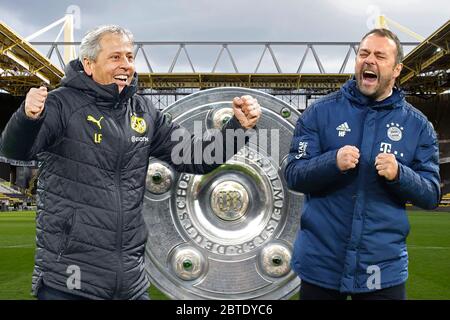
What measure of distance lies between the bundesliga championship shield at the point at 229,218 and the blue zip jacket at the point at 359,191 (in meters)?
0.33

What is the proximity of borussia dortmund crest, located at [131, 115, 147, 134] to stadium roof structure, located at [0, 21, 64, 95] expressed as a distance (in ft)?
44.5

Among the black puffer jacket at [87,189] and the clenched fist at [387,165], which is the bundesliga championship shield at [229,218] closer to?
the black puffer jacket at [87,189]

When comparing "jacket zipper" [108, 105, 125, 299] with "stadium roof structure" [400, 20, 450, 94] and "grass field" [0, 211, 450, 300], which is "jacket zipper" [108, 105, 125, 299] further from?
"stadium roof structure" [400, 20, 450, 94]

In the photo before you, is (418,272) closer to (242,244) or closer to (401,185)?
(242,244)

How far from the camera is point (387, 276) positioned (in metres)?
1.81

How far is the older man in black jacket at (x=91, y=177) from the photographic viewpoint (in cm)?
177

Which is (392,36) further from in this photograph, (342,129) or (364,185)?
(364,185)

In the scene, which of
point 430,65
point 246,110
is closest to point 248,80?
point 430,65

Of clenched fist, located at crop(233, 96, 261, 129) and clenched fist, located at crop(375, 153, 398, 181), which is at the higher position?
clenched fist, located at crop(233, 96, 261, 129)

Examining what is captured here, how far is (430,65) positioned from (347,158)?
56.3 ft

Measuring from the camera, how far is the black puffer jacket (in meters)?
1.77

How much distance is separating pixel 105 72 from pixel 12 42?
14909mm

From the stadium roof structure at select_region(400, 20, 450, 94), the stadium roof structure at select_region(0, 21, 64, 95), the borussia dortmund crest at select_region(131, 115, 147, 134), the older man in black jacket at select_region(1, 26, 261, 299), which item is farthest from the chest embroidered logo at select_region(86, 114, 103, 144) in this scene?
the stadium roof structure at select_region(0, 21, 64, 95)

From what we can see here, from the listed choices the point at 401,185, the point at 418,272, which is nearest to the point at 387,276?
the point at 401,185
